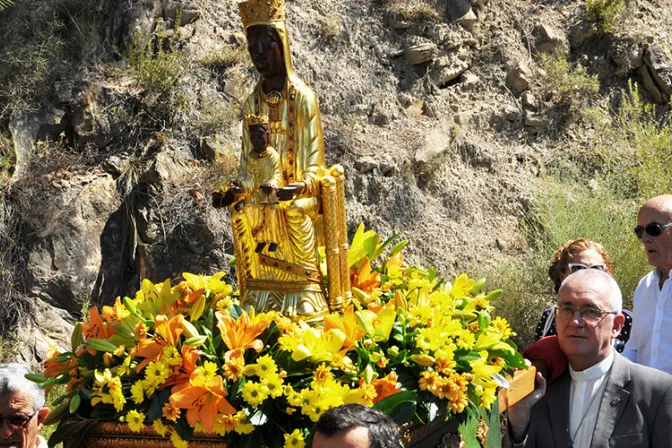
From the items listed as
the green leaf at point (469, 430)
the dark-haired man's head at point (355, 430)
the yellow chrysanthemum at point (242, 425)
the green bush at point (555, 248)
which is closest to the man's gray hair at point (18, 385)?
the yellow chrysanthemum at point (242, 425)

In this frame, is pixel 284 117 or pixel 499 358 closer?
pixel 499 358

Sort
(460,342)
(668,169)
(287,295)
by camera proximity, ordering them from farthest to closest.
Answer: (668,169), (287,295), (460,342)

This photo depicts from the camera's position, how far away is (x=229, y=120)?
319 inches

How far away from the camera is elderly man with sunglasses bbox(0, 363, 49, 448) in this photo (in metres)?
2.63

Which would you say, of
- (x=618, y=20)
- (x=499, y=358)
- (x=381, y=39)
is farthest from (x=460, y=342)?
(x=618, y=20)

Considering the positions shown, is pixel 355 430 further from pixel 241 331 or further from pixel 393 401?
pixel 241 331

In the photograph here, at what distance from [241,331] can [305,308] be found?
2.98ft

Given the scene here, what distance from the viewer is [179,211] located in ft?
24.5

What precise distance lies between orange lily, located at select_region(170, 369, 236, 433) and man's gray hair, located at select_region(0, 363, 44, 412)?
0.42 m

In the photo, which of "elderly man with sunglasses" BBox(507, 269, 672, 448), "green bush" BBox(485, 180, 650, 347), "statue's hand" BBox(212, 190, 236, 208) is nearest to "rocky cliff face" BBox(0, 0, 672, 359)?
"green bush" BBox(485, 180, 650, 347)

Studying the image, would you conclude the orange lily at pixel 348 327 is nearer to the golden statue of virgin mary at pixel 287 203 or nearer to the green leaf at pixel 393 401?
the green leaf at pixel 393 401

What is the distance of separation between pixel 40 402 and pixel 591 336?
1.79 m

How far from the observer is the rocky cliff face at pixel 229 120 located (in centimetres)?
744

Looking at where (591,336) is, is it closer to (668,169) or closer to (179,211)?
(179,211)
